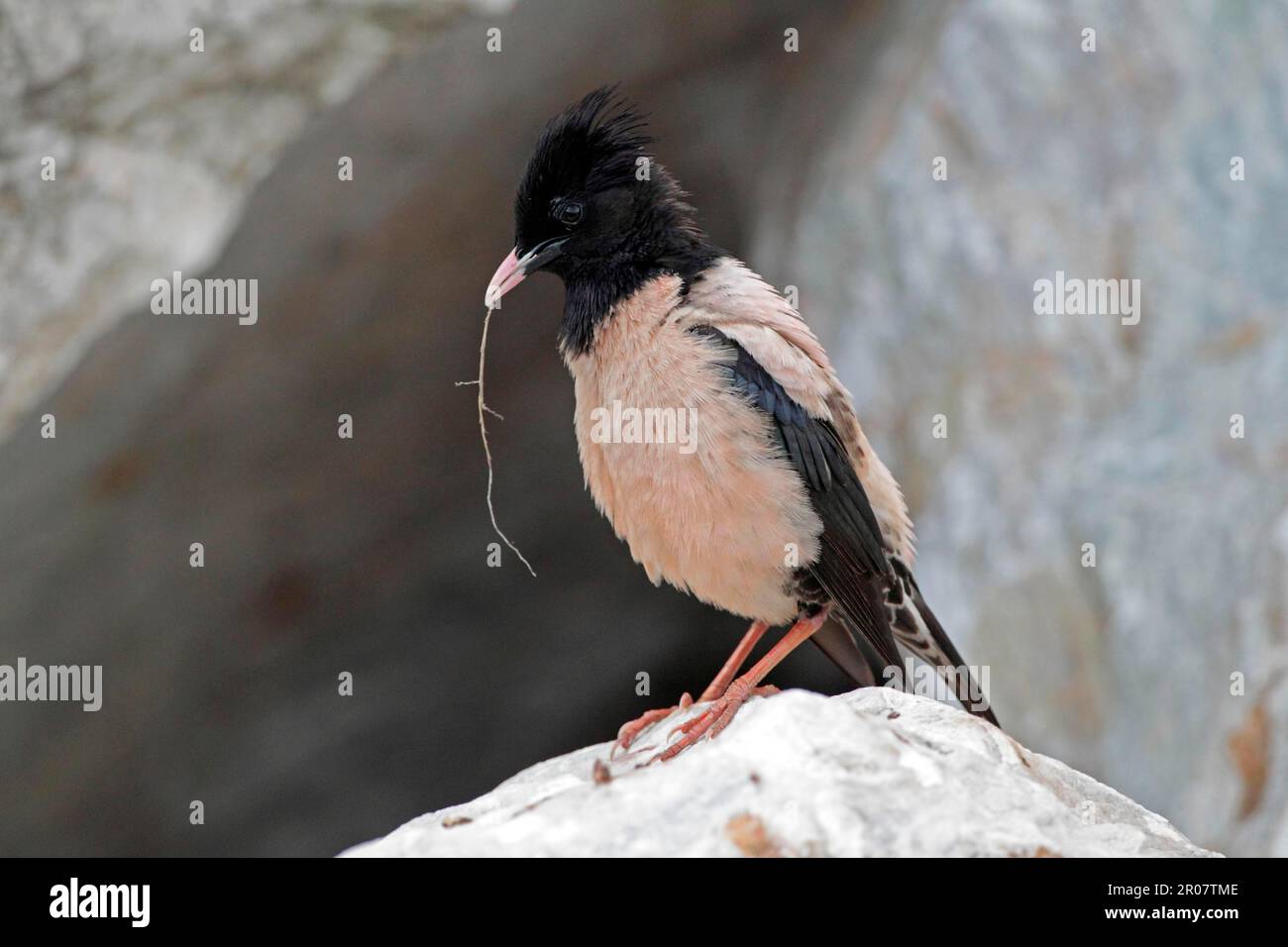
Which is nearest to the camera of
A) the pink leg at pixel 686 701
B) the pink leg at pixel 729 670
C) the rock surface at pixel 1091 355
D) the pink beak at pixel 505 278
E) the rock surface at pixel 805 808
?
the rock surface at pixel 805 808

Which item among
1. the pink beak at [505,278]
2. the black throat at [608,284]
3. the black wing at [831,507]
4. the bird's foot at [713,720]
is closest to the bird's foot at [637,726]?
the bird's foot at [713,720]

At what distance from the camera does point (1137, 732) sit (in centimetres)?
610

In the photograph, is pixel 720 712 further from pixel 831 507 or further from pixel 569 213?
pixel 569 213

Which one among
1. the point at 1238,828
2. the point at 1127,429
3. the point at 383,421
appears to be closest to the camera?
the point at 1238,828

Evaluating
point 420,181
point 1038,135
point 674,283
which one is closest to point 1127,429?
point 1038,135

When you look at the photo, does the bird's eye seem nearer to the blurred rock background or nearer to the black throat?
the black throat

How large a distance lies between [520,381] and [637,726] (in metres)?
4.41

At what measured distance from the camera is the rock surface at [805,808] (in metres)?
3.06

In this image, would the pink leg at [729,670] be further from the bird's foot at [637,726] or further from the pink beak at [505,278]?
the pink beak at [505,278]

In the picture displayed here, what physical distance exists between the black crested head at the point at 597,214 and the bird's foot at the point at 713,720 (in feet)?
4.66

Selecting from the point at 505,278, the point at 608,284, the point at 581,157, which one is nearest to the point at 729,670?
the point at 608,284

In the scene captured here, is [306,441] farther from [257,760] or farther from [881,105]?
[881,105]

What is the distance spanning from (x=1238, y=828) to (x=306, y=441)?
5.78m

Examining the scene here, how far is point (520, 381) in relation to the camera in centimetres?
865
